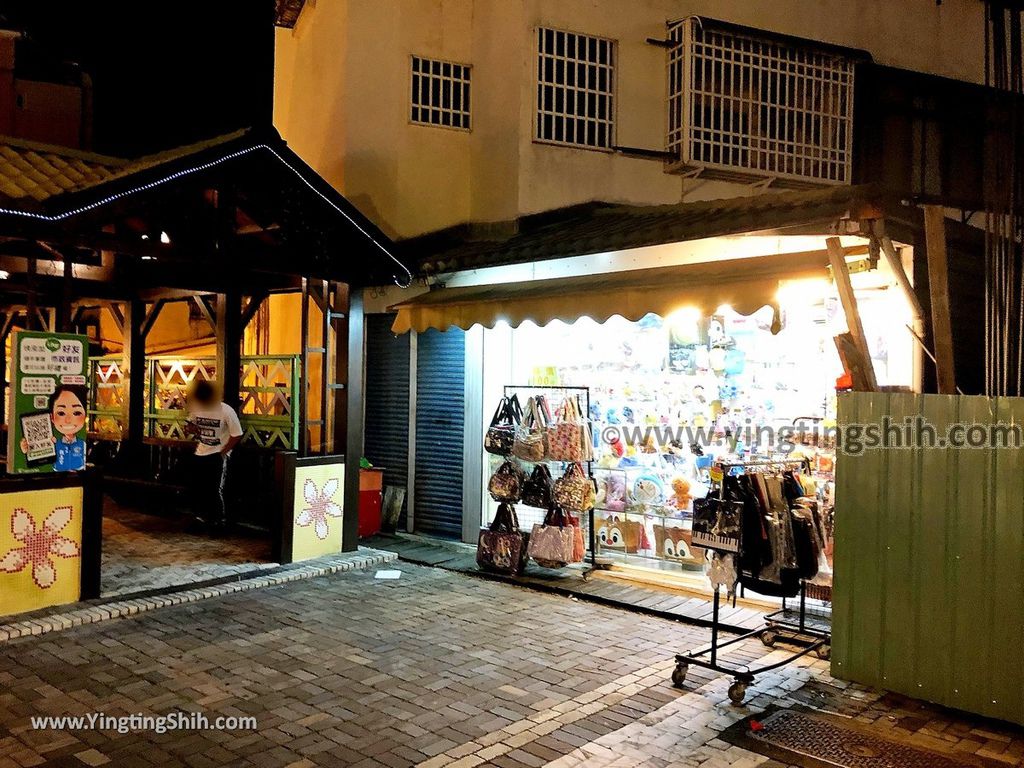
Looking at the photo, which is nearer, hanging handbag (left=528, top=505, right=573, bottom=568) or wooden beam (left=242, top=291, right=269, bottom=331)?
hanging handbag (left=528, top=505, right=573, bottom=568)

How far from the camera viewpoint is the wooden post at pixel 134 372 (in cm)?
1359

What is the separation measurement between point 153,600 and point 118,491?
22.3 ft

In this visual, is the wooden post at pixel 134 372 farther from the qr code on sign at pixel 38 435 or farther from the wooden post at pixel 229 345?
the qr code on sign at pixel 38 435

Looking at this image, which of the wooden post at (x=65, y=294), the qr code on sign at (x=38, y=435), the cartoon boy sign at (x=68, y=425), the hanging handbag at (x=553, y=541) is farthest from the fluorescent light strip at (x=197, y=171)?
the hanging handbag at (x=553, y=541)

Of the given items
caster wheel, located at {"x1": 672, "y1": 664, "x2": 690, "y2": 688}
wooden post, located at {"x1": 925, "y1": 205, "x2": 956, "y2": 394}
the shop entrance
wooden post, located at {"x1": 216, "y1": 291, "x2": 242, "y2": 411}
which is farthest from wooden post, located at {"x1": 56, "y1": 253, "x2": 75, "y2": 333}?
wooden post, located at {"x1": 925, "y1": 205, "x2": 956, "y2": 394}

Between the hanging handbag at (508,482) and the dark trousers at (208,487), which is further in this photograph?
the dark trousers at (208,487)

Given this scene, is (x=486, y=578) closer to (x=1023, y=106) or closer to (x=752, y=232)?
(x=752, y=232)

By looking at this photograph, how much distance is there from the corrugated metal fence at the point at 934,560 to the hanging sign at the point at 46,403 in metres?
7.38

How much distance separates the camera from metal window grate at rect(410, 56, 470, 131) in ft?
42.1

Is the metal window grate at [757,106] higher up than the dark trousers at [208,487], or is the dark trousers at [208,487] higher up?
the metal window grate at [757,106]

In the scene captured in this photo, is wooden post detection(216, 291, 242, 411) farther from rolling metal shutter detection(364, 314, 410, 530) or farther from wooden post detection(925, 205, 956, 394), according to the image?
wooden post detection(925, 205, 956, 394)

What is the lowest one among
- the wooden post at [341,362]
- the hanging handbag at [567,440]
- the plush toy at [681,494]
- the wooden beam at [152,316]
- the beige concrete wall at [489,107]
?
the plush toy at [681,494]

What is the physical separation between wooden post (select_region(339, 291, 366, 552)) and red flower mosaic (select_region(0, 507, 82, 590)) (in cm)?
338

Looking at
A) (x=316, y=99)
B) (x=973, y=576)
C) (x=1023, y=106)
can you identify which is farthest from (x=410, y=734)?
(x=1023, y=106)
